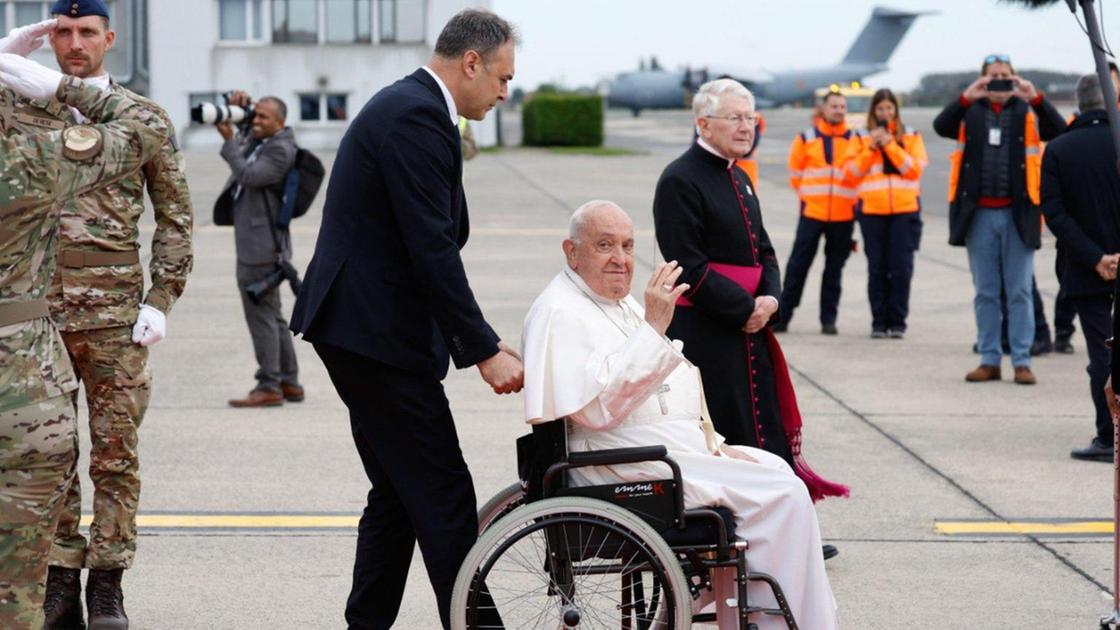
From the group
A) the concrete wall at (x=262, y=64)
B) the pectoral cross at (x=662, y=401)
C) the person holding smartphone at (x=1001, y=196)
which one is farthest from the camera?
the concrete wall at (x=262, y=64)

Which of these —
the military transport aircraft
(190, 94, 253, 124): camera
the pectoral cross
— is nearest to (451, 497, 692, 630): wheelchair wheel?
the pectoral cross

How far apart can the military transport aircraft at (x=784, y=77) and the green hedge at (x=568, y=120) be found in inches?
1570

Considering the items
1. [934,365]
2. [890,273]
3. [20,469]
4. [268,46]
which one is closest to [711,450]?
[20,469]

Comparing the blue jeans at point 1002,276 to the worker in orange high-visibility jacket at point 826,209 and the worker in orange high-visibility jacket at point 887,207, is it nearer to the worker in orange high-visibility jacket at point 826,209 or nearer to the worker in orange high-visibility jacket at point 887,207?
the worker in orange high-visibility jacket at point 887,207

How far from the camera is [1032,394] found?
9.05m

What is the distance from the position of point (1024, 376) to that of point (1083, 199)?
2004mm

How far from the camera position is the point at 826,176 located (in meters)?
11.4

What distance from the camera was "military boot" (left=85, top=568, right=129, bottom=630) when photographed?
473cm

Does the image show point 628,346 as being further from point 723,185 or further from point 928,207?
point 928,207

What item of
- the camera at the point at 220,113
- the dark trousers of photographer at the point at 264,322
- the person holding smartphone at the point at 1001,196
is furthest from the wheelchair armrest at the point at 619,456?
the person holding smartphone at the point at 1001,196

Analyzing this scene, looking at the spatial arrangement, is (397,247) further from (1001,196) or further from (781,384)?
(1001,196)

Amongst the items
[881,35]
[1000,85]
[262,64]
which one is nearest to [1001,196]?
[1000,85]

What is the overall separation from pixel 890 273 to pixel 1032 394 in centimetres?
233

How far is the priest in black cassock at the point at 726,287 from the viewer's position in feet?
17.8
